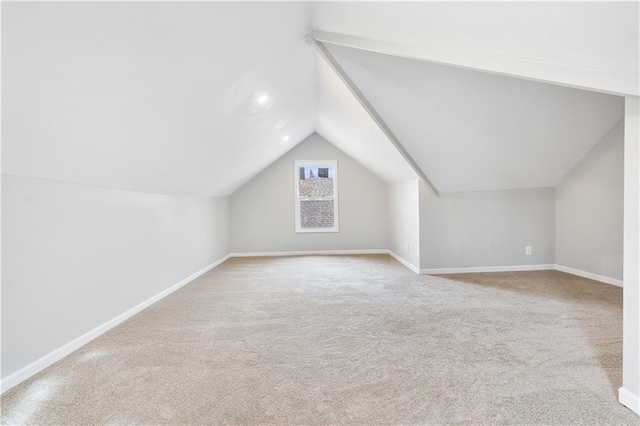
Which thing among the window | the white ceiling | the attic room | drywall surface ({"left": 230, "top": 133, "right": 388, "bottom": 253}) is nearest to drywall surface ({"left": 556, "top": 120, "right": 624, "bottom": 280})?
the attic room

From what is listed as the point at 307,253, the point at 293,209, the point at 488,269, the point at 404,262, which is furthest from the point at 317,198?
the point at 488,269

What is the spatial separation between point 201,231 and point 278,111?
2.31m

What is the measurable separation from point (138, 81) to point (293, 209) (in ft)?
16.4

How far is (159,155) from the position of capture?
2.88 m

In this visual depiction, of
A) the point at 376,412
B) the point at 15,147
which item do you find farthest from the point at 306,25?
the point at 376,412

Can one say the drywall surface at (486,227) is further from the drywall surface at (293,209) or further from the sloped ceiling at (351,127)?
the drywall surface at (293,209)

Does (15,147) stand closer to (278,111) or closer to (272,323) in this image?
(272,323)

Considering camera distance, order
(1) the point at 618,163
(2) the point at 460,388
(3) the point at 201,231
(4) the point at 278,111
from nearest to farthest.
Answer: (2) the point at 460,388
(1) the point at 618,163
(4) the point at 278,111
(3) the point at 201,231

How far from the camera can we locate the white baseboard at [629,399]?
1.60 metres

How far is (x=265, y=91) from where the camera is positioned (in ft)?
10.9

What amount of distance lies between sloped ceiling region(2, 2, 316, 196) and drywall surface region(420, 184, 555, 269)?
274 cm

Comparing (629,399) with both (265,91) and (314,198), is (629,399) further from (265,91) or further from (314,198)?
(314,198)

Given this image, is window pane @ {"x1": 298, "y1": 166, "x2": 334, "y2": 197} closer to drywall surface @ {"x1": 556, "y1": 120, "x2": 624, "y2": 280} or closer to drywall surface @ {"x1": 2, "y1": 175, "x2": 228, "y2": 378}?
drywall surface @ {"x1": 2, "y1": 175, "x2": 228, "y2": 378}

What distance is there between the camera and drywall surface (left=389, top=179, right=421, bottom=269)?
484 cm
